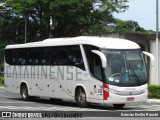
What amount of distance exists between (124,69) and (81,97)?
8.63 feet

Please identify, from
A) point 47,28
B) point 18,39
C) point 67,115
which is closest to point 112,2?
point 47,28

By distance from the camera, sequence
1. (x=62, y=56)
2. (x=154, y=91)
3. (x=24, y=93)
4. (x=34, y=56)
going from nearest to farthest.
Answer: (x=62, y=56) → (x=34, y=56) → (x=24, y=93) → (x=154, y=91)

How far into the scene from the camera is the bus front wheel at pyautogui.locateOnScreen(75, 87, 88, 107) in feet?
73.7

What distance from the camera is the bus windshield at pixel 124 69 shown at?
21.3 m

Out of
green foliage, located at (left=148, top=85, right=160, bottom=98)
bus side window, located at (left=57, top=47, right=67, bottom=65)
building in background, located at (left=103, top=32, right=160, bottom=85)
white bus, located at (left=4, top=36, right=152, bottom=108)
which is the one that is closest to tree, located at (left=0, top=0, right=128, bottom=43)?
building in background, located at (left=103, top=32, right=160, bottom=85)

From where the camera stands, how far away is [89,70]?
22.1 meters

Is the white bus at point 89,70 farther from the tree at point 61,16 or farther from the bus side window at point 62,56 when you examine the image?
the tree at point 61,16

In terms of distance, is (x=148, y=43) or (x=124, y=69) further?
(x=148, y=43)

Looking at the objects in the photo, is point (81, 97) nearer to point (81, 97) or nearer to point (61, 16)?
point (81, 97)

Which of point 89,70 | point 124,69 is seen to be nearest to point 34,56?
point 89,70

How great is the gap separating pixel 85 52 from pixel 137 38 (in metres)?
17.2

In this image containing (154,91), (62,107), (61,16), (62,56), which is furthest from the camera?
(61,16)

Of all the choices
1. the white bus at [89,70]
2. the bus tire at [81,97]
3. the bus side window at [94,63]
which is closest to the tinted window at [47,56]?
the white bus at [89,70]

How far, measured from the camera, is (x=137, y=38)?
3903 cm
